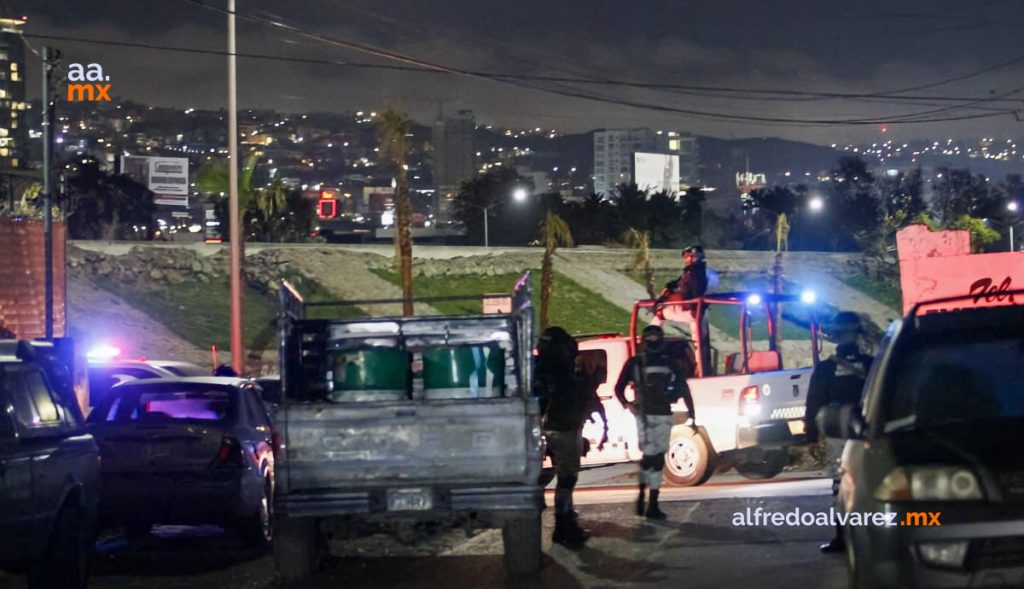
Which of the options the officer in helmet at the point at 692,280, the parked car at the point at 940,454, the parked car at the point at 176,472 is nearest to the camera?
the parked car at the point at 940,454

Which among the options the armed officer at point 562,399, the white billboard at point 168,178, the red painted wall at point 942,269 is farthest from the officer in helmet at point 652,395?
the white billboard at point 168,178

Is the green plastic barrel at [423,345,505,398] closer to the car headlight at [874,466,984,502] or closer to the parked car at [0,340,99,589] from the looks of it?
the parked car at [0,340,99,589]

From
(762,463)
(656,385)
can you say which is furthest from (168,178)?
(656,385)

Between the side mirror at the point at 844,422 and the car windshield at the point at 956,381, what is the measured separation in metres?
0.15

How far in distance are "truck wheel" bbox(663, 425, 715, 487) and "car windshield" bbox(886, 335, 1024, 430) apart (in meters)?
8.58

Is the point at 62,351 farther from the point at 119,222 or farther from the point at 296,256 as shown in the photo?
the point at 119,222

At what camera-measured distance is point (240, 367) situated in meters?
26.8

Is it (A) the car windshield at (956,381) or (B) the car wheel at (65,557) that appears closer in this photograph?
(A) the car windshield at (956,381)

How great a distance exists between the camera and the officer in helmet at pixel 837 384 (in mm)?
9883

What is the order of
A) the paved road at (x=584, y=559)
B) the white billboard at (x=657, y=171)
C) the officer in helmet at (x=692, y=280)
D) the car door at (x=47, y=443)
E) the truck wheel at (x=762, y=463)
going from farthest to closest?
1. the white billboard at (x=657, y=171)
2. the officer in helmet at (x=692, y=280)
3. the truck wheel at (x=762, y=463)
4. the paved road at (x=584, y=559)
5. the car door at (x=47, y=443)

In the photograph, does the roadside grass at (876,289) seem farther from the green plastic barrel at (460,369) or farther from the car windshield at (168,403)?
the green plastic barrel at (460,369)

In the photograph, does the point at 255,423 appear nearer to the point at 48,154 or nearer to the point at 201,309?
the point at 48,154

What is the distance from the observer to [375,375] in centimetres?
1016

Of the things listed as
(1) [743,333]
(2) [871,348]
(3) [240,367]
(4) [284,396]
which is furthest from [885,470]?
(3) [240,367]
